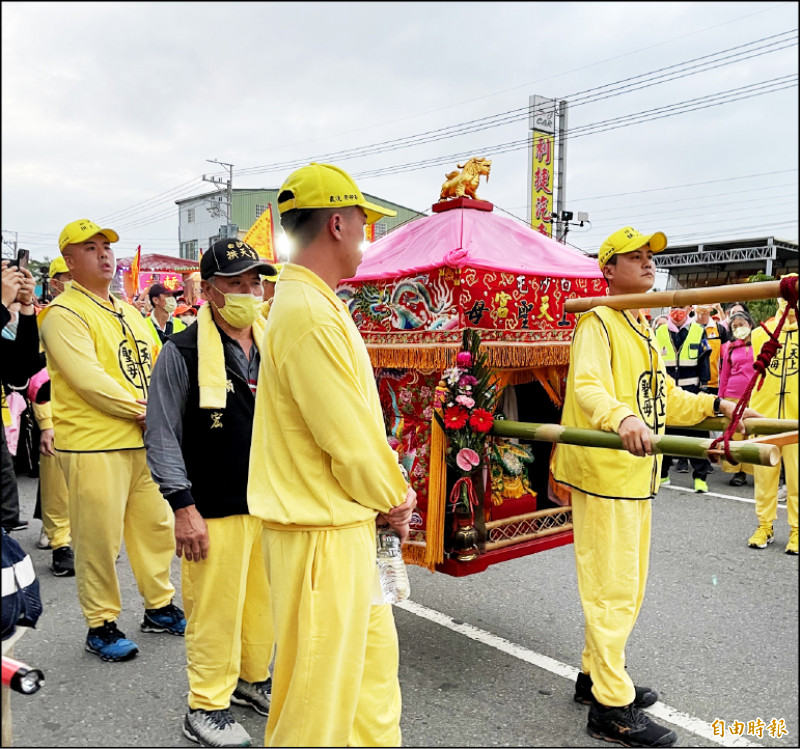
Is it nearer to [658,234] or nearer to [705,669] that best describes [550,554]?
[705,669]

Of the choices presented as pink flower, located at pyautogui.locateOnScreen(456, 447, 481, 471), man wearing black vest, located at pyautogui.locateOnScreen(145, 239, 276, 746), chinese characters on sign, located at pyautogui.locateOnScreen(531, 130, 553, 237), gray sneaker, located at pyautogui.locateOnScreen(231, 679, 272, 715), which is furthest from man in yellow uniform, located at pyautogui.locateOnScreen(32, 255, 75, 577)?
chinese characters on sign, located at pyautogui.locateOnScreen(531, 130, 553, 237)

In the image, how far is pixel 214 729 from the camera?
2.68m

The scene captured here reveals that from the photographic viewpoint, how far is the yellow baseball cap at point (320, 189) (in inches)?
78.7

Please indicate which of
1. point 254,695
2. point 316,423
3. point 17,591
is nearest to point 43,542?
point 254,695

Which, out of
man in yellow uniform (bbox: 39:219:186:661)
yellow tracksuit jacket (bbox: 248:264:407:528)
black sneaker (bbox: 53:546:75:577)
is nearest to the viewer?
yellow tracksuit jacket (bbox: 248:264:407:528)

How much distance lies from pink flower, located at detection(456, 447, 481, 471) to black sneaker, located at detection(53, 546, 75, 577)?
3.00 meters

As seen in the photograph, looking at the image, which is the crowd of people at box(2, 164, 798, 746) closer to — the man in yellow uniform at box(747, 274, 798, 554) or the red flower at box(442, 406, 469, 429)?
the red flower at box(442, 406, 469, 429)

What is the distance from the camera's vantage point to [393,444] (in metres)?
3.65

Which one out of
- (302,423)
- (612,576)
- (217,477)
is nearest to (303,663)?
(302,423)

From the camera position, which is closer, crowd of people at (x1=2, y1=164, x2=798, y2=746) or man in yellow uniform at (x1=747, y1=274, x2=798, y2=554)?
crowd of people at (x1=2, y1=164, x2=798, y2=746)

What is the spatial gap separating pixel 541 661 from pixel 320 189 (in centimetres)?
253

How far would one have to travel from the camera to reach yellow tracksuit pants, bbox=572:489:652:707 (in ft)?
8.81

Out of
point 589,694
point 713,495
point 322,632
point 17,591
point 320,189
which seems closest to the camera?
point 17,591

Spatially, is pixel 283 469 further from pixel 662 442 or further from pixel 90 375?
pixel 90 375
